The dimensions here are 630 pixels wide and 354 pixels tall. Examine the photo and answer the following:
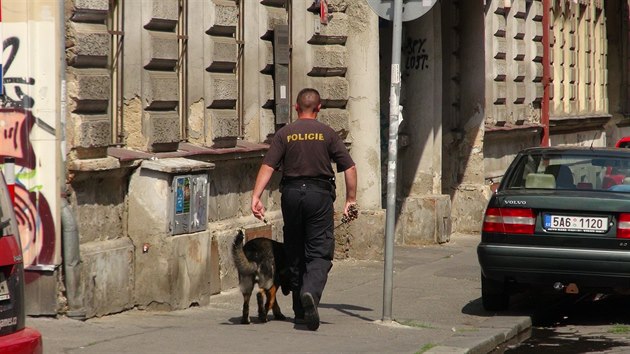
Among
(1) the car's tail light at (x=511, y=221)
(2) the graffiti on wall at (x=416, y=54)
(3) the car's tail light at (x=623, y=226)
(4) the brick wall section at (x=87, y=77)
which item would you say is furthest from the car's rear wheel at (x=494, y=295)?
(2) the graffiti on wall at (x=416, y=54)

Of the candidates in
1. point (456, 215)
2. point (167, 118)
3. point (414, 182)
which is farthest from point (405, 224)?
point (167, 118)

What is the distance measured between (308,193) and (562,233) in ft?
8.07

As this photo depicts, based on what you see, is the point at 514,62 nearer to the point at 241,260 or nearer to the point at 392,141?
the point at 392,141

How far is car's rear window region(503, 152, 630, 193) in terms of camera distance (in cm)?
1259

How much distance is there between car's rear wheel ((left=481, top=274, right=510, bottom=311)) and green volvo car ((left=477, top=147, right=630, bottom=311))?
0.04 feet

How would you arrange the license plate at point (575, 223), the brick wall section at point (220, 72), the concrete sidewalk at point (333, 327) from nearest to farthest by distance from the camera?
the concrete sidewalk at point (333, 327) < the license plate at point (575, 223) < the brick wall section at point (220, 72)

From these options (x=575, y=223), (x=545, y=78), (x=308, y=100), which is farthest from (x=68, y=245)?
(x=545, y=78)

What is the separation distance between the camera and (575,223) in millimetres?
12094

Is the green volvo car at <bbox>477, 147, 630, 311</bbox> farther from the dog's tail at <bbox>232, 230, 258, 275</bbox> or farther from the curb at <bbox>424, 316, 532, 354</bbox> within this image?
the dog's tail at <bbox>232, 230, 258, 275</bbox>

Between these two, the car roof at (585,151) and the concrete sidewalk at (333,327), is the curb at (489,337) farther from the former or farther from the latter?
the car roof at (585,151)

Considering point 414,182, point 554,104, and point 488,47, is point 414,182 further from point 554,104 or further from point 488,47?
point 554,104

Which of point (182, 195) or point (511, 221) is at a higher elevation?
point (182, 195)

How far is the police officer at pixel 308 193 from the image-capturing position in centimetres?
1093

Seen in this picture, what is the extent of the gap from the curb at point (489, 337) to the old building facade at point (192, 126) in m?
2.52
